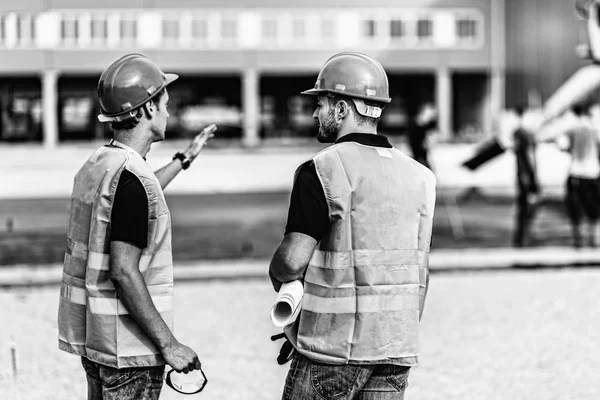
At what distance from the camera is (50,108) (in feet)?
196

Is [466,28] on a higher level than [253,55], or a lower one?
higher

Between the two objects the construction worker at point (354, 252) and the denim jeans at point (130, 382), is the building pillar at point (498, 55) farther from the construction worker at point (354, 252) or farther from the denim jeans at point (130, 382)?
the denim jeans at point (130, 382)

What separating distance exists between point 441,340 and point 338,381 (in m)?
5.23

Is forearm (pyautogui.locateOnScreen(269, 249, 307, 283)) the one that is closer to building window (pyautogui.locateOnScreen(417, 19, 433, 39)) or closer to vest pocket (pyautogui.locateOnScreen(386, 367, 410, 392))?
vest pocket (pyautogui.locateOnScreen(386, 367, 410, 392))

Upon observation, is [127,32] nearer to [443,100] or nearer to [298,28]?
[298,28]

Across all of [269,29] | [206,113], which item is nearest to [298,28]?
[269,29]

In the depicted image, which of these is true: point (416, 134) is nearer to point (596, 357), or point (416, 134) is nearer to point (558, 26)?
point (596, 357)

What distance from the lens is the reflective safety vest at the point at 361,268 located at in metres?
3.42

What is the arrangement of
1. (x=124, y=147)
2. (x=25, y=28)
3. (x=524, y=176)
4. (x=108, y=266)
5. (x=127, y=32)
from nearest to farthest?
(x=108, y=266), (x=124, y=147), (x=524, y=176), (x=25, y=28), (x=127, y=32)

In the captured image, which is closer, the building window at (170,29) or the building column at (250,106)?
the building window at (170,29)

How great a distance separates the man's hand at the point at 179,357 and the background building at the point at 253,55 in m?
53.9

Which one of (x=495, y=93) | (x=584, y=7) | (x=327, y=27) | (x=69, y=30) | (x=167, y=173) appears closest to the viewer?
(x=167, y=173)

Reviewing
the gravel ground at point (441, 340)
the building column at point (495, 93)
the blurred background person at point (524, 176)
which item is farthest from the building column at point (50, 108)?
the gravel ground at point (441, 340)

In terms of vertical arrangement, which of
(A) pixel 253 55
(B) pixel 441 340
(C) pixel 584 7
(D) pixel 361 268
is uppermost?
(A) pixel 253 55
